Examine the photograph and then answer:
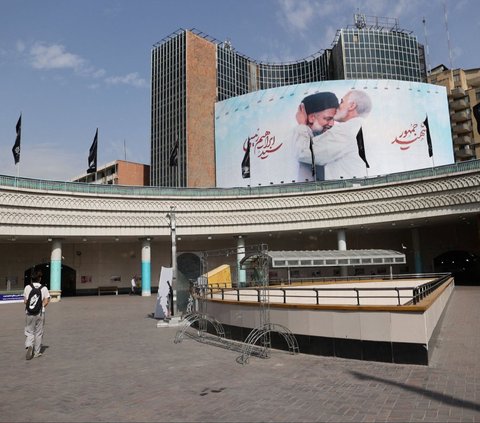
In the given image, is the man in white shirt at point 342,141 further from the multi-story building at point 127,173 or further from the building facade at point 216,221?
the multi-story building at point 127,173

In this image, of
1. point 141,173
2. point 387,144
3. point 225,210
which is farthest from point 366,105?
point 141,173

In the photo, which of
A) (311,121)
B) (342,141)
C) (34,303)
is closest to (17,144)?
(34,303)

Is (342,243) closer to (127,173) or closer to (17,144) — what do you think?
(17,144)

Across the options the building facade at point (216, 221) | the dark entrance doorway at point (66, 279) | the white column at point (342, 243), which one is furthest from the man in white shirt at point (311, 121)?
the dark entrance doorway at point (66, 279)

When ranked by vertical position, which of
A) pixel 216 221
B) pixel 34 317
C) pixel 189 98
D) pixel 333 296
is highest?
pixel 189 98

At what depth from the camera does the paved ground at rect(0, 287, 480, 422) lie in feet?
21.0

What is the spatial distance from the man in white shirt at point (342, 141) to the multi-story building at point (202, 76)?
19.0 meters

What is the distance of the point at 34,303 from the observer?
37.6 ft

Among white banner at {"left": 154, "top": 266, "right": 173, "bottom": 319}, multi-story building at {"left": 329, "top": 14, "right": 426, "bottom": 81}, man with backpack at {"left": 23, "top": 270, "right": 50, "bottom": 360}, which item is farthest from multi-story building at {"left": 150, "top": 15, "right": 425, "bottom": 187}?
man with backpack at {"left": 23, "top": 270, "right": 50, "bottom": 360}

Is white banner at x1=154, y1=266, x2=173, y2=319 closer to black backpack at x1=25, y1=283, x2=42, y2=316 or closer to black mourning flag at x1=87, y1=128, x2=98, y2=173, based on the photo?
black backpack at x1=25, y1=283, x2=42, y2=316

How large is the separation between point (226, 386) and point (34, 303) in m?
6.43

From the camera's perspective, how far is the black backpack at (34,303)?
37.3ft

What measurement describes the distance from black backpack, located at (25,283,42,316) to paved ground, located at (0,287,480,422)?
122cm

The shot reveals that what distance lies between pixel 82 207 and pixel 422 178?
32.5 meters
